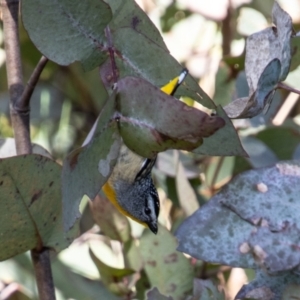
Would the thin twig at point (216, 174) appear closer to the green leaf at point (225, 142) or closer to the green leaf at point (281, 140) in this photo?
the green leaf at point (281, 140)

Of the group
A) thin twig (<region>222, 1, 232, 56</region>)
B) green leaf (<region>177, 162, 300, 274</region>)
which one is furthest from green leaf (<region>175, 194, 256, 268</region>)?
thin twig (<region>222, 1, 232, 56</region>)

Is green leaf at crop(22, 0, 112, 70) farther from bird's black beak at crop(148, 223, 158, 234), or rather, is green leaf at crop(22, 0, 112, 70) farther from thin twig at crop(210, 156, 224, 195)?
thin twig at crop(210, 156, 224, 195)

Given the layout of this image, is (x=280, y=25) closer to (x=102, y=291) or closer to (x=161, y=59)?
(x=161, y=59)

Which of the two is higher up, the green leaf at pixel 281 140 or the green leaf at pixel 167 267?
the green leaf at pixel 281 140

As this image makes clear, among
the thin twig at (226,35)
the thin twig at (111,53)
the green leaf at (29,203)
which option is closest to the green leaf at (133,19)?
the thin twig at (111,53)

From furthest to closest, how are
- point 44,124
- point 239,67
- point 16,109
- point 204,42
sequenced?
point 44,124
point 204,42
point 239,67
point 16,109

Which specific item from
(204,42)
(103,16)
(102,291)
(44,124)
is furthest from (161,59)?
(44,124)

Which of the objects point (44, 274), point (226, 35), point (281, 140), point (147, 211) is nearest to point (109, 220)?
point (147, 211)
